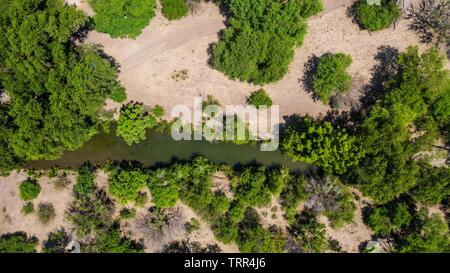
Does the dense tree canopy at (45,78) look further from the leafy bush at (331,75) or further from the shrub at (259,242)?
the leafy bush at (331,75)

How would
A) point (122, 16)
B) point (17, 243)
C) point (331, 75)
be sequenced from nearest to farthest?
point (122, 16)
point (331, 75)
point (17, 243)

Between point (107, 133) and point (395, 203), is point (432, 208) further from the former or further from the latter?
point (107, 133)

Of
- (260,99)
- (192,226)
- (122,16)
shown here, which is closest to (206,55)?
(260,99)

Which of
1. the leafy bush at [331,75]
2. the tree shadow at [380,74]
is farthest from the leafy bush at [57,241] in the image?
the tree shadow at [380,74]

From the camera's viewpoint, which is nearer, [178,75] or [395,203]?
[395,203]

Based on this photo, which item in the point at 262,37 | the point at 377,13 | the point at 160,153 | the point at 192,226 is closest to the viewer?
the point at 262,37

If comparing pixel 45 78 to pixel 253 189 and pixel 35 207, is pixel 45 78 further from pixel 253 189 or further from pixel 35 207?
pixel 253 189

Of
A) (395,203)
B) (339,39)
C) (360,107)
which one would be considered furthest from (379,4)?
(395,203)
